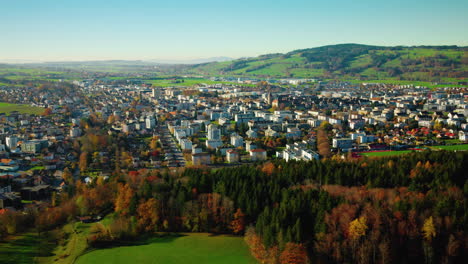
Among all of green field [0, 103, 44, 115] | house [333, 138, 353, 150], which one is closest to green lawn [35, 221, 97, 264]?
house [333, 138, 353, 150]

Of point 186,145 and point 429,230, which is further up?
point 186,145

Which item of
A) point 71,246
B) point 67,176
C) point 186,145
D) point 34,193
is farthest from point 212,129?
point 71,246

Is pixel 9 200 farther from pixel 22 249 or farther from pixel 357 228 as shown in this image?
pixel 357 228

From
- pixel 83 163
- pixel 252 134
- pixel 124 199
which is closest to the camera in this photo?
pixel 124 199

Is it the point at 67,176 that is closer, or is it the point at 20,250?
the point at 20,250

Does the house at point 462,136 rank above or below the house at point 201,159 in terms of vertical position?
above

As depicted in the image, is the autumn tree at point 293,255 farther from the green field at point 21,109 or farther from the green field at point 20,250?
the green field at point 21,109

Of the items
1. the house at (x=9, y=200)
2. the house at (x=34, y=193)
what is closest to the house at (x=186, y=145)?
the house at (x=34, y=193)

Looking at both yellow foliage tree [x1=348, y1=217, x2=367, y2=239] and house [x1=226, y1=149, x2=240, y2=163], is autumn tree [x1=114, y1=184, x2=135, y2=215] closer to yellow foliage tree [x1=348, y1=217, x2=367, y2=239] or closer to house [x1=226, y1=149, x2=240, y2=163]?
yellow foliage tree [x1=348, y1=217, x2=367, y2=239]
